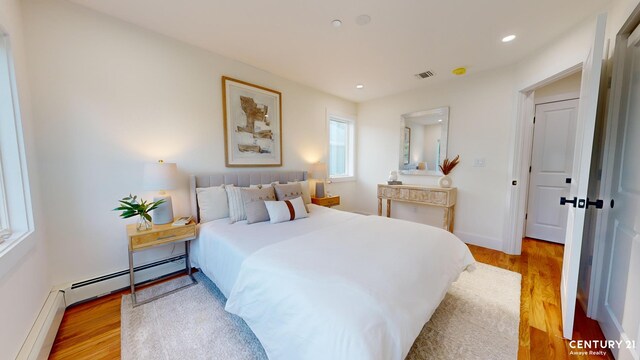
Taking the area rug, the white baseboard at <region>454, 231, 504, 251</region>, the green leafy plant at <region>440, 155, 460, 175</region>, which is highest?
the green leafy plant at <region>440, 155, 460, 175</region>

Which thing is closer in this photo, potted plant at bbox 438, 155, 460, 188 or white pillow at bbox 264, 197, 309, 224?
white pillow at bbox 264, 197, 309, 224

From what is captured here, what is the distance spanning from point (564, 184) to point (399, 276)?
3802 millimetres

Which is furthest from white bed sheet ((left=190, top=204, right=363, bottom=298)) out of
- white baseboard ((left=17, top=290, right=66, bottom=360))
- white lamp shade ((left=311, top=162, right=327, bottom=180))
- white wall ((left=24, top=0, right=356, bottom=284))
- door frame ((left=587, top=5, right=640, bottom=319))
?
door frame ((left=587, top=5, right=640, bottom=319))

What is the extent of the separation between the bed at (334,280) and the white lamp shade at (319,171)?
1.60m

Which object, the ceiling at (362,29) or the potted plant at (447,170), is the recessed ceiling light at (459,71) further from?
the potted plant at (447,170)

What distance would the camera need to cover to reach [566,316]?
1551mm

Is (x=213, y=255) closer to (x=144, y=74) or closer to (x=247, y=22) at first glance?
(x=144, y=74)

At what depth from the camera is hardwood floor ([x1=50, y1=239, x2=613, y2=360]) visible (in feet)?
4.75

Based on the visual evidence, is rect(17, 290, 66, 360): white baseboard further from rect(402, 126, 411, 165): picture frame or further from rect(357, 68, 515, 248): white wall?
rect(402, 126, 411, 165): picture frame

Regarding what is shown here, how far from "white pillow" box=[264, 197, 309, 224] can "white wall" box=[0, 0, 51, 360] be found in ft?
5.36

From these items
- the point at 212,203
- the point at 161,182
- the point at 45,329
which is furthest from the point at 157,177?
the point at 45,329

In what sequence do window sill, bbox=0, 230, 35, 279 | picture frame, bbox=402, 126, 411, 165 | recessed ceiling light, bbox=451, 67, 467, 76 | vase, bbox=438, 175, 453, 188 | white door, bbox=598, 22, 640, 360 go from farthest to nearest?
picture frame, bbox=402, 126, 411, 165
vase, bbox=438, 175, 453, 188
recessed ceiling light, bbox=451, 67, 467, 76
white door, bbox=598, 22, 640, 360
window sill, bbox=0, 230, 35, 279

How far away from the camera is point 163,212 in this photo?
7.00ft

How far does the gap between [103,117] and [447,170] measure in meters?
4.28
